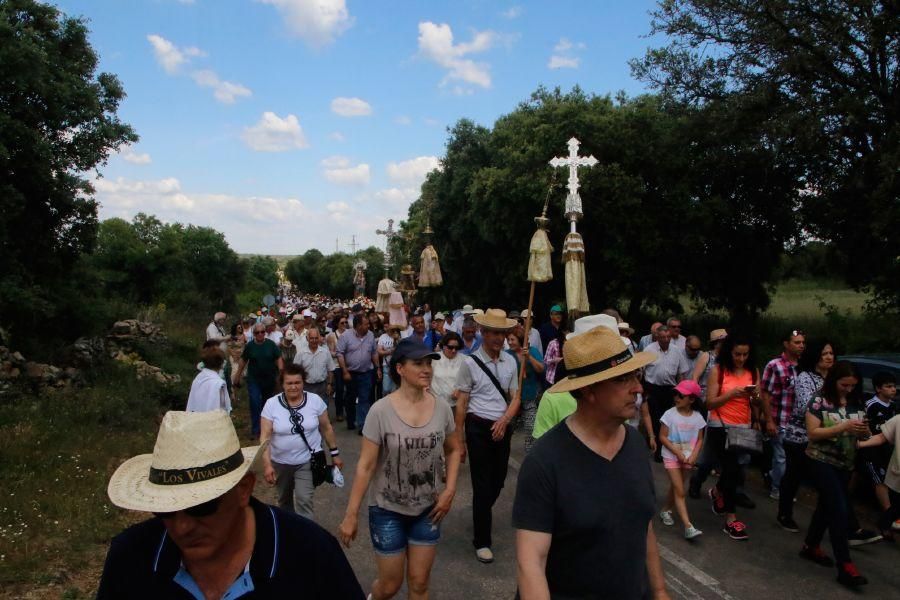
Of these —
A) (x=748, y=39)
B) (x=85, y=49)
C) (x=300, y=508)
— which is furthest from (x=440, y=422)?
(x=85, y=49)

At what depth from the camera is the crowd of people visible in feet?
6.08

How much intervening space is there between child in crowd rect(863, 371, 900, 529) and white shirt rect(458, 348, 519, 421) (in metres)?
3.38

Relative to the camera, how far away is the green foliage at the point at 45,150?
12016 mm

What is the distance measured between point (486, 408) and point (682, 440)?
203cm

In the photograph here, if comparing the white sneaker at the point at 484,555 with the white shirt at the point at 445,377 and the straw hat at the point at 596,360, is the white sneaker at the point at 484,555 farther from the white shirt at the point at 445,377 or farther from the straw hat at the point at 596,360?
the straw hat at the point at 596,360

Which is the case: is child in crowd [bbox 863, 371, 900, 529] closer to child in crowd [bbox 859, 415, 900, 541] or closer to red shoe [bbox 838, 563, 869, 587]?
child in crowd [bbox 859, 415, 900, 541]

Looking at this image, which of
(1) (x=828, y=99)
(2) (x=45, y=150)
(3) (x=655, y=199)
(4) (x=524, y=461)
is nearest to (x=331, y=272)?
(3) (x=655, y=199)

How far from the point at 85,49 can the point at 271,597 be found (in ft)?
54.6

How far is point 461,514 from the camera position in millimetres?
6758

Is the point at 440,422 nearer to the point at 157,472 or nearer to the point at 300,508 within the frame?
the point at 300,508

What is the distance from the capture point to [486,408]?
5.55 meters

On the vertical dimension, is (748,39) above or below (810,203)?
above

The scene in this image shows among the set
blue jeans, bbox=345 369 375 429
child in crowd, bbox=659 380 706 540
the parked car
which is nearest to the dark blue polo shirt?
child in crowd, bbox=659 380 706 540

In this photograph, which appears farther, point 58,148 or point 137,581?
point 58,148
